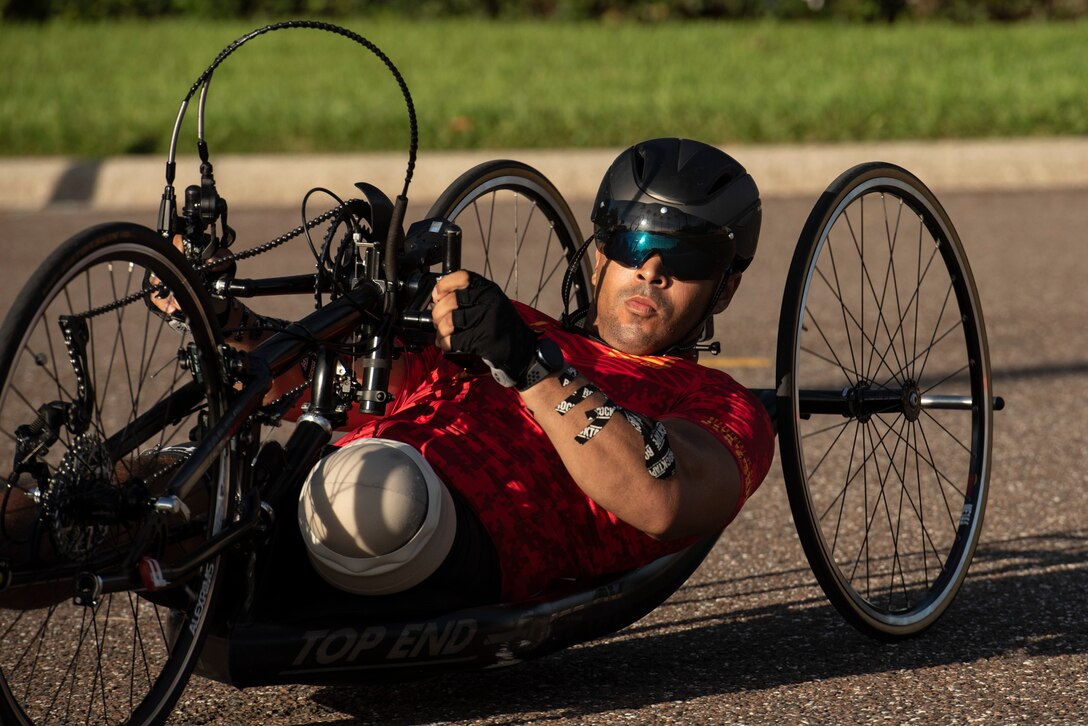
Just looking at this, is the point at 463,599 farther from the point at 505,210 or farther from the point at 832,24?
the point at 832,24

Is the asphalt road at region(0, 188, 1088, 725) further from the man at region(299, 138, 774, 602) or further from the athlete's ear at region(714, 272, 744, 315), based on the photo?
the athlete's ear at region(714, 272, 744, 315)

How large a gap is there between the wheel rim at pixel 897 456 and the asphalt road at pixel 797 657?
12cm

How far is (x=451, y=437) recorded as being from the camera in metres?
3.17

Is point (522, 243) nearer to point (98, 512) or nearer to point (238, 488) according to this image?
point (238, 488)

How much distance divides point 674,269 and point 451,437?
1.89 feet

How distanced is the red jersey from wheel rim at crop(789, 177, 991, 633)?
0.20 m

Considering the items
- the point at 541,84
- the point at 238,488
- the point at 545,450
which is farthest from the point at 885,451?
the point at 541,84

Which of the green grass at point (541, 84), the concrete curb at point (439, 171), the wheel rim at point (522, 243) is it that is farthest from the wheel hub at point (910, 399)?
the green grass at point (541, 84)

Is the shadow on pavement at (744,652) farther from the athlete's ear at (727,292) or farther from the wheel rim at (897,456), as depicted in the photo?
the athlete's ear at (727,292)

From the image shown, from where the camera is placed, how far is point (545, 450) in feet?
10.5

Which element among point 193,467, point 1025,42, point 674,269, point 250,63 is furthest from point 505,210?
point 193,467

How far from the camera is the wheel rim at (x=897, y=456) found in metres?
3.66

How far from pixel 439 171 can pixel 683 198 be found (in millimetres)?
6236

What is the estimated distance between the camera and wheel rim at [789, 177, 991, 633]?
12.0 feet
